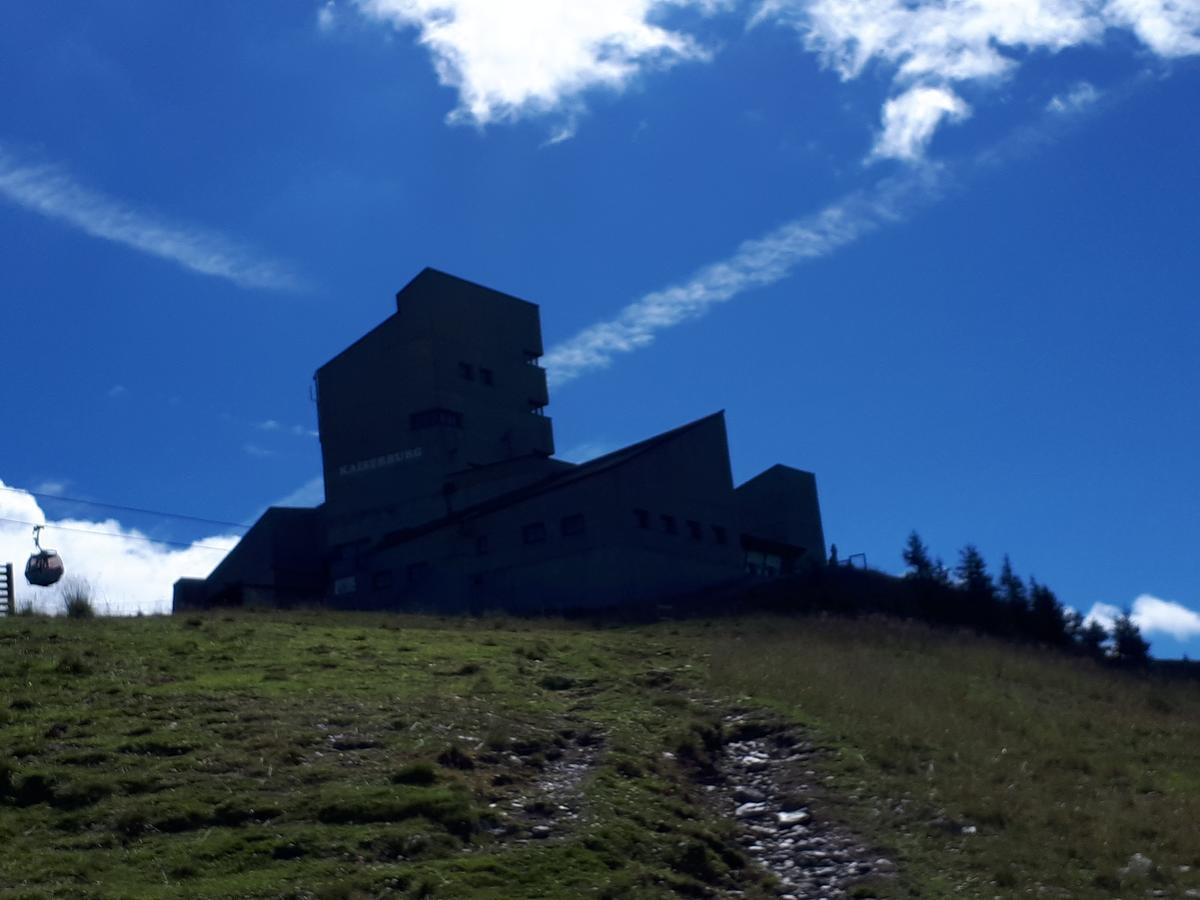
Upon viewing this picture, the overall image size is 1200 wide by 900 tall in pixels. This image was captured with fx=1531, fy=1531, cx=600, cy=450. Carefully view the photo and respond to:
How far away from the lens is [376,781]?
66.3ft

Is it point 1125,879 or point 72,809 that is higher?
point 72,809

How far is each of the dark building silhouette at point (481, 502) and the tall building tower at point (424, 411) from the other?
0.27 feet

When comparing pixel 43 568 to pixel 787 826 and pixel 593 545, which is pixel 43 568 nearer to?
pixel 593 545

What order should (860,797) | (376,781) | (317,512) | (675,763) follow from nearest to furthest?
(376,781)
(860,797)
(675,763)
(317,512)

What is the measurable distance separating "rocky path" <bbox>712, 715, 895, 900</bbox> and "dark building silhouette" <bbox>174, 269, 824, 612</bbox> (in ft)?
115

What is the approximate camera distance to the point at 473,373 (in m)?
74.4

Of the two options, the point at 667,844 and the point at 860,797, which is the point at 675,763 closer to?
the point at 860,797

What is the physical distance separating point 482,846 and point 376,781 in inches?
102

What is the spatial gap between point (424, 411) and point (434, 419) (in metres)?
0.61

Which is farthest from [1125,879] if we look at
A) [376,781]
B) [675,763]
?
[376,781]

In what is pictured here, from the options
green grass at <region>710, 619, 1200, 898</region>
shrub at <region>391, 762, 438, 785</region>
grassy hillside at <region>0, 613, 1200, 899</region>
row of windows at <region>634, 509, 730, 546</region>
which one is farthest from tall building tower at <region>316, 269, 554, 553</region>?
shrub at <region>391, 762, 438, 785</region>

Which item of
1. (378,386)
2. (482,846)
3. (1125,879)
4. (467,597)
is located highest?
(378,386)

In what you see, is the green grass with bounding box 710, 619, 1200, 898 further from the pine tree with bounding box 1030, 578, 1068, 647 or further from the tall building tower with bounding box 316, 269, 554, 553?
the tall building tower with bounding box 316, 269, 554, 553

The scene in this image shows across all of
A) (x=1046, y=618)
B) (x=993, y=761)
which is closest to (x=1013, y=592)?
(x=1046, y=618)
